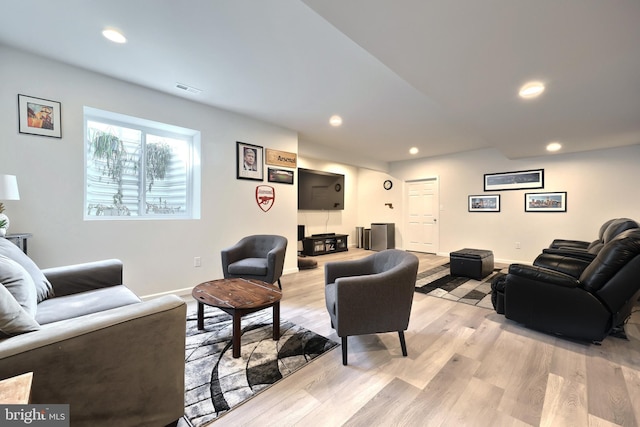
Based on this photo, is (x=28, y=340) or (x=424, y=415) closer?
(x=28, y=340)

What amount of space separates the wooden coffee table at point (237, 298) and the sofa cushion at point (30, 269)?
91 cm

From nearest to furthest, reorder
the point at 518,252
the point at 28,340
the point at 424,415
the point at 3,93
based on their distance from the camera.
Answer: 1. the point at 28,340
2. the point at 424,415
3. the point at 3,93
4. the point at 518,252

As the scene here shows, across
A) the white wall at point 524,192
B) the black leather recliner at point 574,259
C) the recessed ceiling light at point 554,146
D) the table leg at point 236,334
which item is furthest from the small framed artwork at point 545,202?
the table leg at point 236,334

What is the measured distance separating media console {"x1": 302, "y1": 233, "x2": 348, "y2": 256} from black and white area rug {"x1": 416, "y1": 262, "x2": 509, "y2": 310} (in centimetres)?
250

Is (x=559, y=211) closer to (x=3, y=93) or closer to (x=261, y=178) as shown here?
(x=261, y=178)

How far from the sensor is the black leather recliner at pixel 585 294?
6.24 ft

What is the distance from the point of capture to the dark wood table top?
1.89 metres

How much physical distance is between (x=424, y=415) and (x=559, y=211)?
5440mm

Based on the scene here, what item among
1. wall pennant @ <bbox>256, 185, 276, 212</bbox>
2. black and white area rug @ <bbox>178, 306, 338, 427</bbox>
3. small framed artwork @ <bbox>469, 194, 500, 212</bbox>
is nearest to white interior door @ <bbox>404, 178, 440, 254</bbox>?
small framed artwork @ <bbox>469, 194, 500, 212</bbox>

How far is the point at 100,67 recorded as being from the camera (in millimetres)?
2486

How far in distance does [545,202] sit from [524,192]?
0.38 metres

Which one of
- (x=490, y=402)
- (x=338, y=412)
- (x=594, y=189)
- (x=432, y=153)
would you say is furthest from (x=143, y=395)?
(x=594, y=189)

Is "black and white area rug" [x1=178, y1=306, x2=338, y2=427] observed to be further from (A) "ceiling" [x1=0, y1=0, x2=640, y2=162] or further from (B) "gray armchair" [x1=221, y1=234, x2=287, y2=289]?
(A) "ceiling" [x1=0, y1=0, x2=640, y2=162]

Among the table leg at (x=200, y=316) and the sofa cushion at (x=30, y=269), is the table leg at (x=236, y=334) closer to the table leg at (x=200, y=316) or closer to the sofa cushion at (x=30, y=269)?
the table leg at (x=200, y=316)
